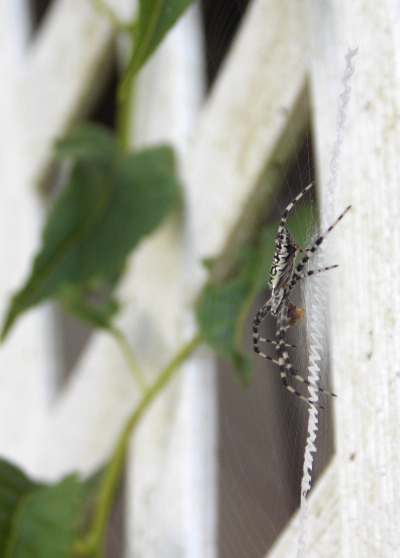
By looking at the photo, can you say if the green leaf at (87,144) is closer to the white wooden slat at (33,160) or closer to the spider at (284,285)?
the white wooden slat at (33,160)

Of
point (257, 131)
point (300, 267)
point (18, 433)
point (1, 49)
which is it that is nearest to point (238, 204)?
point (257, 131)

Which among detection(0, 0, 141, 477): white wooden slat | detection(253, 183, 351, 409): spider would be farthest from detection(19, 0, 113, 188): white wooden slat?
detection(253, 183, 351, 409): spider

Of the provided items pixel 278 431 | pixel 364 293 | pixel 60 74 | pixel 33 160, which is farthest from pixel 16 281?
pixel 364 293

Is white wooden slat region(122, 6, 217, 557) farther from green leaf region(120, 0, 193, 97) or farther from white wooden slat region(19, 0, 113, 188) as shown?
green leaf region(120, 0, 193, 97)

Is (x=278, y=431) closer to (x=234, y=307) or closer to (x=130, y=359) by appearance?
(x=234, y=307)

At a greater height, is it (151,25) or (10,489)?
(151,25)
